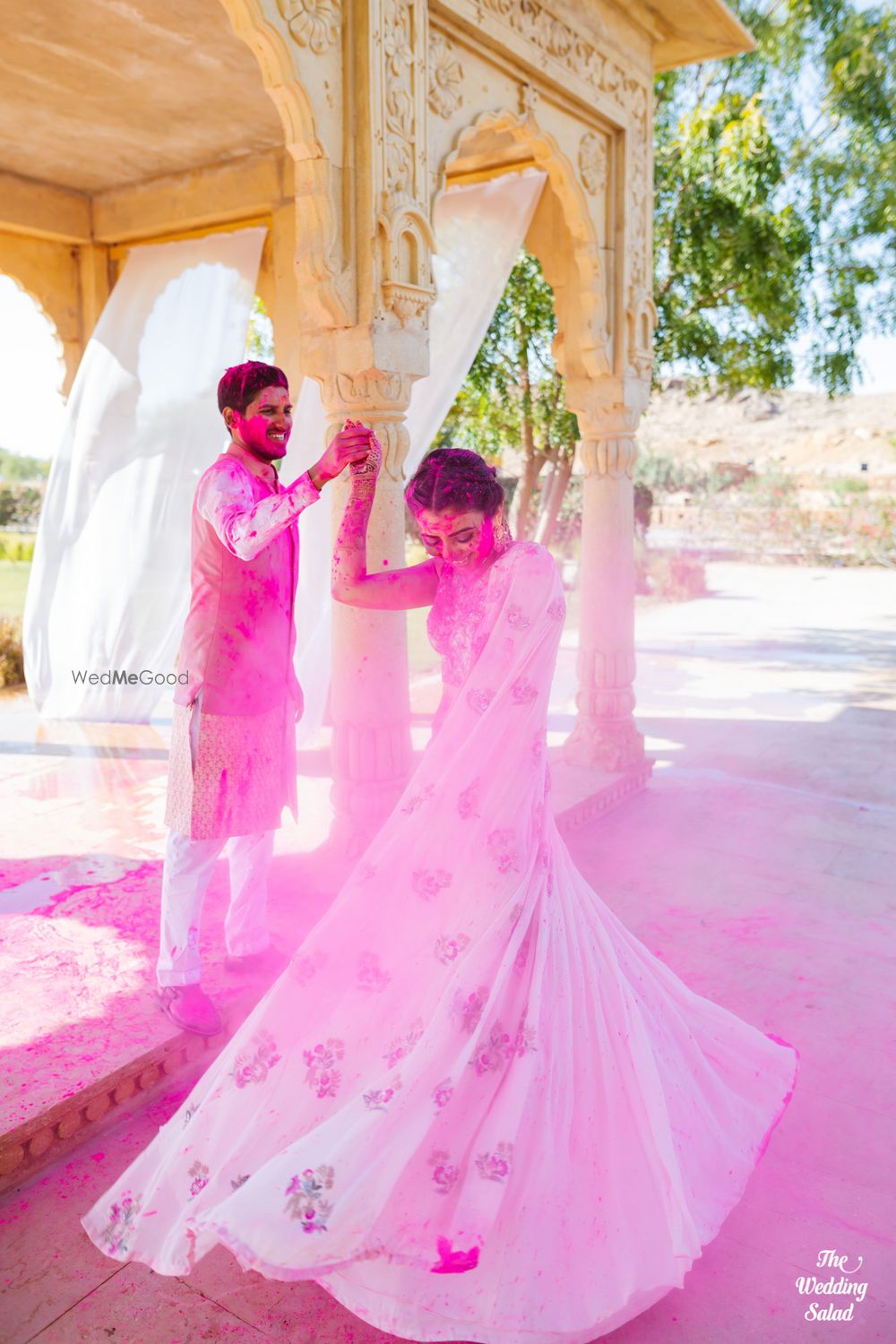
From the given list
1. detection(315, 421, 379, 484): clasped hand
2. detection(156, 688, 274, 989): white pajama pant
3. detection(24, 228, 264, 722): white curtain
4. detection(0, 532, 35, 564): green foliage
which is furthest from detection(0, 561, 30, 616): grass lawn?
detection(315, 421, 379, 484): clasped hand

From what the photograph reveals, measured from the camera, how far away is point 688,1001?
239 centimetres

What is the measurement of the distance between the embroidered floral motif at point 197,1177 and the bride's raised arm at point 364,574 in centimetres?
115

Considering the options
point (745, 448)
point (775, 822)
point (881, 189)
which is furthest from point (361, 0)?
point (745, 448)

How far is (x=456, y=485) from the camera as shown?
6.77 feet

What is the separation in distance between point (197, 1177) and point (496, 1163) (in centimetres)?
55

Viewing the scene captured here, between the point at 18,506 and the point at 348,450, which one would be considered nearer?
the point at 348,450

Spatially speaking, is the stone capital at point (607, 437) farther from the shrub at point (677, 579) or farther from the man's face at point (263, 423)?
the shrub at point (677, 579)

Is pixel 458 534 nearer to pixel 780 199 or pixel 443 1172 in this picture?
pixel 443 1172

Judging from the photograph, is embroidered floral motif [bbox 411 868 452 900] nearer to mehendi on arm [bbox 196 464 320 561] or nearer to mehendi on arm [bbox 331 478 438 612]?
mehendi on arm [bbox 331 478 438 612]

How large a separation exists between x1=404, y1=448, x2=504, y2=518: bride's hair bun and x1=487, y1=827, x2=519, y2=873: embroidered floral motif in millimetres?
638

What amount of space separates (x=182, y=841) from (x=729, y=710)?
227 inches

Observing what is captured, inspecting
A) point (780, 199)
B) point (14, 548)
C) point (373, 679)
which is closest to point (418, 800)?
point (373, 679)

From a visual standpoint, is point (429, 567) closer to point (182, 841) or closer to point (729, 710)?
point (182, 841)

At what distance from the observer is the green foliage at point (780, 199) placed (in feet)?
29.1
